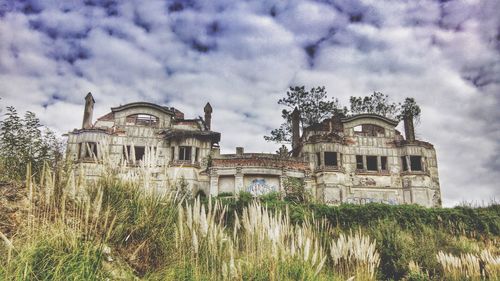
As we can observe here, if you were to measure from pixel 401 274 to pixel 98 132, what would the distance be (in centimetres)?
2500

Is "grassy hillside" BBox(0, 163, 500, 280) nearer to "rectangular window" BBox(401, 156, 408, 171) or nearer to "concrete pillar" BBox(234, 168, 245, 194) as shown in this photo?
"concrete pillar" BBox(234, 168, 245, 194)

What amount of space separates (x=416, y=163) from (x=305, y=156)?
9503 mm

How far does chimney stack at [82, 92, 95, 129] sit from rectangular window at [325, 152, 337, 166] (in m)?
19.1

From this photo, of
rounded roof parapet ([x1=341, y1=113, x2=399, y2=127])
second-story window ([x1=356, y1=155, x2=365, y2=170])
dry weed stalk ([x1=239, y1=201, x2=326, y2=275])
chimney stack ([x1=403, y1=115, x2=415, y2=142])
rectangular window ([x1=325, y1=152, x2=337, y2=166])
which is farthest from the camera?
chimney stack ([x1=403, y1=115, x2=415, y2=142])

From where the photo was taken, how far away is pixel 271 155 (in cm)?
2659

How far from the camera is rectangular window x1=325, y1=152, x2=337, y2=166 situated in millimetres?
31214

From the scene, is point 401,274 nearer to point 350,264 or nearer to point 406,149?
point 350,264

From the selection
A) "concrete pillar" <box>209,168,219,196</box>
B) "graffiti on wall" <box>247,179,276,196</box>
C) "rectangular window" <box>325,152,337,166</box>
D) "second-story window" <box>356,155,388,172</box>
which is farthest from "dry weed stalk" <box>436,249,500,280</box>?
"second-story window" <box>356,155,388,172</box>

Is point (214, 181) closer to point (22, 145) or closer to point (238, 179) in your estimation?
point (238, 179)

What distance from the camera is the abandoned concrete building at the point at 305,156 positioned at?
26312 mm

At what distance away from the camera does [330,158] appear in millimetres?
31453

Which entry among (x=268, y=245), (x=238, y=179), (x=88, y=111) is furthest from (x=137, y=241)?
(x=88, y=111)

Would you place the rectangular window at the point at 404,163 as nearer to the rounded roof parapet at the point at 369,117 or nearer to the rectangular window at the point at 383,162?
the rectangular window at the point at 383,162

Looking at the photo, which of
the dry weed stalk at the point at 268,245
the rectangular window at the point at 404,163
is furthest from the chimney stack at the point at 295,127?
the dry weed stalk at the point at 268,245
